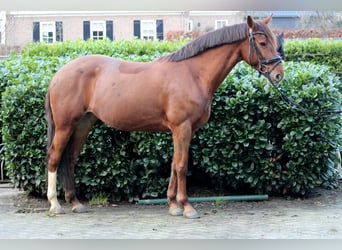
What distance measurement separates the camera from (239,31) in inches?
237

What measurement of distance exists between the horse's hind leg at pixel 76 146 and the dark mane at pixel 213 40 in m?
1.30

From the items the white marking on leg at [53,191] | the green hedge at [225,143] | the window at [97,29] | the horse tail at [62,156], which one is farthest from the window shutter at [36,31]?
the white marking on leg at [53,191]

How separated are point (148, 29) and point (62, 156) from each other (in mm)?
27662

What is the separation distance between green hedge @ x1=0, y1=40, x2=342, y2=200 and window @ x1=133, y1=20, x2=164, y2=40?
85.5 feet

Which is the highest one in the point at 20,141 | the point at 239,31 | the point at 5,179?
the point at 239,31

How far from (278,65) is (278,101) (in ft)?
3.41

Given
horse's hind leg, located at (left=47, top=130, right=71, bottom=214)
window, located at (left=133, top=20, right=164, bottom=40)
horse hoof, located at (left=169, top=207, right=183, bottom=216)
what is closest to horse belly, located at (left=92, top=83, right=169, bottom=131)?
horse's hind leg, located at (left=47, top=130, right=71, bottom=214)

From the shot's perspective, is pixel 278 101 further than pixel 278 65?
Yes

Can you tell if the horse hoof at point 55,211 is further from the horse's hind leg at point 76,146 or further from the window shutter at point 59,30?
the window shutter at point 59,30

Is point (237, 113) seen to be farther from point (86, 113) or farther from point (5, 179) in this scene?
point (5, 179)

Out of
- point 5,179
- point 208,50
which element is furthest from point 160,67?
point 5,179

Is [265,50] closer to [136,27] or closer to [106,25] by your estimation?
[106,25]

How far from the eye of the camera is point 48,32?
3328cm

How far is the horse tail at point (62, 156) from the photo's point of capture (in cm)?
649
